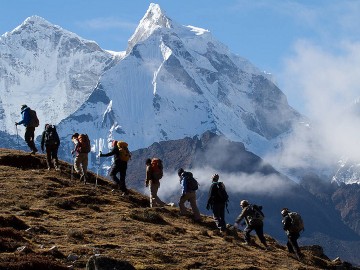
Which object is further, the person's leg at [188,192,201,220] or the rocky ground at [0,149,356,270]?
the person's leg at [188,192,201,220]

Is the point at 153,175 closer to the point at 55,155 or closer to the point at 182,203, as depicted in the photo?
the point at 182,203

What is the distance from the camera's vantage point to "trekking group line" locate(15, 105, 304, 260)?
33.1 metres

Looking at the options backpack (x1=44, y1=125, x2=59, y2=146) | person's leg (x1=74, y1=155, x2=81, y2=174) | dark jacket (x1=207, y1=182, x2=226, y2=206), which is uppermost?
backpack (x1=44, y1=125, x2=59, y2=146)

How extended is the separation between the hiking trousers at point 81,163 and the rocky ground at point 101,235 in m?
0.59

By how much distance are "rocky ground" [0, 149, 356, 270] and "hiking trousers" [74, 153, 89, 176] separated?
59 cm

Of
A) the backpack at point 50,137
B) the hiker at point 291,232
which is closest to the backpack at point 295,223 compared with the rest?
the hiker at point 291,232

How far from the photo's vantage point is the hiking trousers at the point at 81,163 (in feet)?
131

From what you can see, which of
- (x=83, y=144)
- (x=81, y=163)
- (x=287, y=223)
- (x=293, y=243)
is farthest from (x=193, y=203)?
(x=81, y=163)

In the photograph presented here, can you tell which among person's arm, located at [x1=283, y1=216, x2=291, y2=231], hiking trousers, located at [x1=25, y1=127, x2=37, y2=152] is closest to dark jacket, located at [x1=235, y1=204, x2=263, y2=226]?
person's arm, located at [x1=283, y1=216, x2=291, y2=231]

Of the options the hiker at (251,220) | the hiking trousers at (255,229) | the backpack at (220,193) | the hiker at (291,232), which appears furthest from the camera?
the backpack at (220,193)

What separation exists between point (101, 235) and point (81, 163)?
1336cm

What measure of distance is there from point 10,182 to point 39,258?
15708 mm

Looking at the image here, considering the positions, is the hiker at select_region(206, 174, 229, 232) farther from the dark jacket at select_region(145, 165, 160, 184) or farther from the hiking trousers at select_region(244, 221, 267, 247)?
the dark jacket at select_region(145, 165, 160, 184)

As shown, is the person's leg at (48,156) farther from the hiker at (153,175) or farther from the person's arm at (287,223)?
the person's arm at (287,223)
